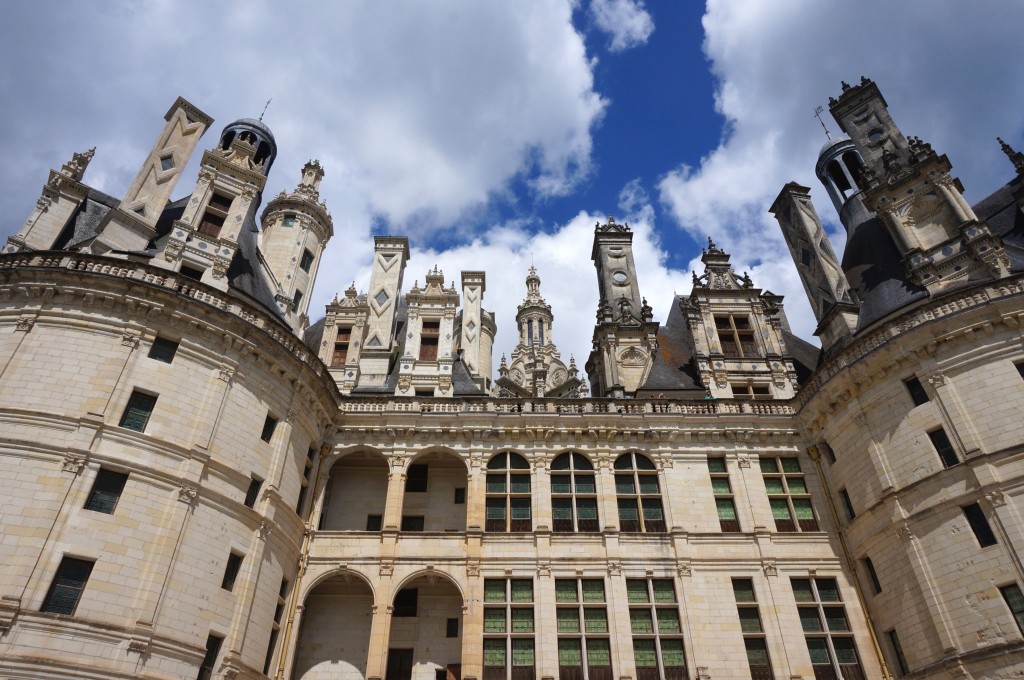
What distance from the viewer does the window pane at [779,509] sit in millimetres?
23372

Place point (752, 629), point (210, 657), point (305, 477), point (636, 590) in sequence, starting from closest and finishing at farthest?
point (210, 657)
point (752, 629)
point (636, 590)
point (305, 477)

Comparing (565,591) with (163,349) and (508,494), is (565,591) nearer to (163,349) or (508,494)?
(508,494)

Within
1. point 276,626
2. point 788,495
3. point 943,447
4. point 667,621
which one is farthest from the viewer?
point 788,495

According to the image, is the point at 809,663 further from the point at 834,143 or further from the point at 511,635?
the point at 834,143

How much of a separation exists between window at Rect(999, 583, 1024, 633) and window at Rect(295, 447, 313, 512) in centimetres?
2061

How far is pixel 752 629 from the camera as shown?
826 inches

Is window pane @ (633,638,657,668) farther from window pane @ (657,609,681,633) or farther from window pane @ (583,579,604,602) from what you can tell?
window pane @ (583,579,604,602)

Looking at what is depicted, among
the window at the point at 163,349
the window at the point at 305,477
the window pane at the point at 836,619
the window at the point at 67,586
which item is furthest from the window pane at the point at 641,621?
the window at the point at 163,349

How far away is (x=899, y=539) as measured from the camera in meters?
19.4

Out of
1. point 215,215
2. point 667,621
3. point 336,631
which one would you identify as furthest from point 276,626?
point 215,215

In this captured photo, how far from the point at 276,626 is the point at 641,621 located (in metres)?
11.4

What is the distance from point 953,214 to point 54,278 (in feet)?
98.3

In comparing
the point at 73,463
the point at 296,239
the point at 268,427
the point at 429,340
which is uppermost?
the point at 296,239

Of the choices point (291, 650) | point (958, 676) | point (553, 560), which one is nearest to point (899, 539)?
point (958, 676)
